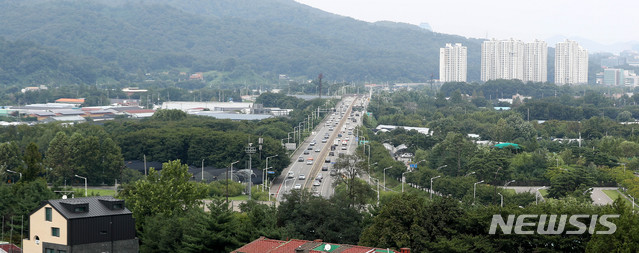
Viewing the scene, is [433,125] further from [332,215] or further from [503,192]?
[332,215]

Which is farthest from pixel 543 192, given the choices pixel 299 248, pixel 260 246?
pixel 299 248

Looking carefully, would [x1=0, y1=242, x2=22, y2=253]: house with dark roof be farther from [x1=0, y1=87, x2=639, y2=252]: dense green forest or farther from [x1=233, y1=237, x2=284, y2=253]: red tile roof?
[x1=233, y1=237, x2=284, y2=253]: red tile roof

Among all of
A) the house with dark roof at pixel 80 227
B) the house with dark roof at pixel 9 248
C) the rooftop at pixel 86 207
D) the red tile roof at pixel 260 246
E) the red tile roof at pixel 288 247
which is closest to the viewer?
the red tile roof at pixel 288 247

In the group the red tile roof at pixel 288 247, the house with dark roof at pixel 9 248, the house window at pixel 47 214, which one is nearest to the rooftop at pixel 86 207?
the house window at pixel 47 214

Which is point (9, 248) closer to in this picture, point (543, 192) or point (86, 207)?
point (86, 207)

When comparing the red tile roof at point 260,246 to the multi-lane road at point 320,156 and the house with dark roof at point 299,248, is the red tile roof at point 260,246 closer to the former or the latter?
the house with dark roof at point 299,248

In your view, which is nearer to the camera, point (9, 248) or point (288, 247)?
point (288, 247)
